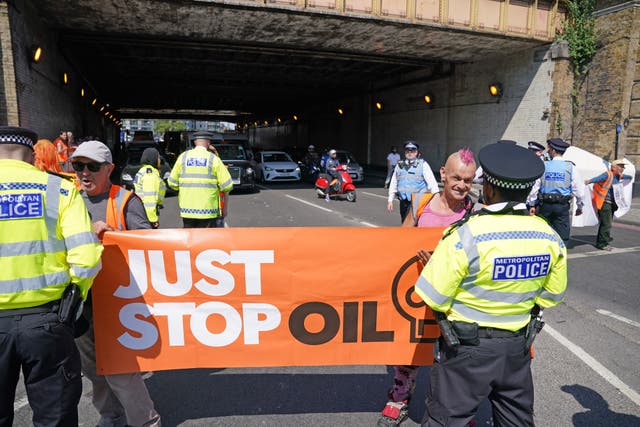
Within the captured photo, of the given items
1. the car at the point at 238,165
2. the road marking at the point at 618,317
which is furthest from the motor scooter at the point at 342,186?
the road marking at the point at 618,317

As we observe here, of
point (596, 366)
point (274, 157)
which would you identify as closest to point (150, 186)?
point (596, 366)

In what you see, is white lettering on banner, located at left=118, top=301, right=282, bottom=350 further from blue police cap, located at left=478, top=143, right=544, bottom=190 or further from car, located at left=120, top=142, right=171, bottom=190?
car, located at left=120, top=142, right=171, bottom=190

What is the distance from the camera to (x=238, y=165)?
18.1 metres

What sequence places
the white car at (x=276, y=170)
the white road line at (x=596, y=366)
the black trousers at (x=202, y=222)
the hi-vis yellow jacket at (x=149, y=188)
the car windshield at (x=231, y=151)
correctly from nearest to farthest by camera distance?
the white road line at (x=596, y=366)
the black trousers at (x=202, y=222)
the hi-vis yellow jacket at (x=149, y=188)
the car windshield at (x=231, y=151)
the white car at (x=276, y=170)

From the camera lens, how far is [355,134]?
109ft

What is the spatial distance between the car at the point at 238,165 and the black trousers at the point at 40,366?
1468cm

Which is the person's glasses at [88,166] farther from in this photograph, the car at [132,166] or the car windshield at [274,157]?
the car windshield at [274,157]

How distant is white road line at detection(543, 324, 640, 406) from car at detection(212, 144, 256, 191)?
44.4ft

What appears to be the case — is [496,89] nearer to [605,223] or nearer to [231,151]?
[231,151]

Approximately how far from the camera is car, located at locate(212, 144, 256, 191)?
1712 centimetres

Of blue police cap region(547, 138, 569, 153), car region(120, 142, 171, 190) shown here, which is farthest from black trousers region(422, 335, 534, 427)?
car region(120, 142, 171, 190)

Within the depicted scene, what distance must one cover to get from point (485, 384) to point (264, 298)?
1493mm

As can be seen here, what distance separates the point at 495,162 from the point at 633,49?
18725mm

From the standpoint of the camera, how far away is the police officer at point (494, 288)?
2137 mm
